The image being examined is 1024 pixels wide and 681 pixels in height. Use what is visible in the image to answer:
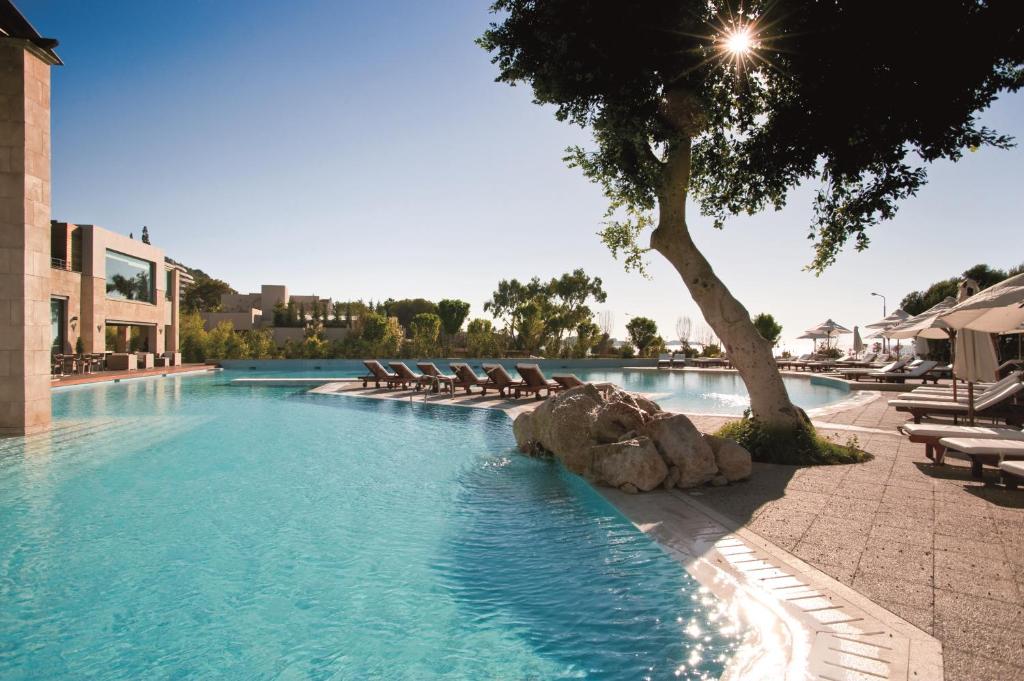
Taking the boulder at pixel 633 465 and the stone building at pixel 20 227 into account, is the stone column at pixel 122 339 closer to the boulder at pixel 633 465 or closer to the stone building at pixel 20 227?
the stone building at pixel 20 227

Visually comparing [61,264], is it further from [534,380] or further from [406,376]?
[534,380]

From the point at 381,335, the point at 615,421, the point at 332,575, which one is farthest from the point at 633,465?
the point at 381,335

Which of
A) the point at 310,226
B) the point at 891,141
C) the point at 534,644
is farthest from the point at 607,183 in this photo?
the point at 310,226

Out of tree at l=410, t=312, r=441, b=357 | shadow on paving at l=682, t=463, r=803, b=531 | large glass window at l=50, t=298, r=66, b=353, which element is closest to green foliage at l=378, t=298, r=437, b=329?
tree at l=410, t=312, r=441, b=357

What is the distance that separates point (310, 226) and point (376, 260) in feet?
29.0

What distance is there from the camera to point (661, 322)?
3625cm

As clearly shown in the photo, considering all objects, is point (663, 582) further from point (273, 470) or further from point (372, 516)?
point (273, 470)

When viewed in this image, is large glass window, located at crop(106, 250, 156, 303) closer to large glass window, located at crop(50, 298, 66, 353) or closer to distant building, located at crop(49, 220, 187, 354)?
distant building, located at crop(49, 220, 187, 354)

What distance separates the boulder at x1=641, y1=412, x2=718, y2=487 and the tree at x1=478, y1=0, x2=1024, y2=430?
1.79m

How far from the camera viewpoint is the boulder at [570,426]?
6746 millimetres

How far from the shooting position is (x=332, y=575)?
→ 13.2 feet

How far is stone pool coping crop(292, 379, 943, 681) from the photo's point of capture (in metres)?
2.38

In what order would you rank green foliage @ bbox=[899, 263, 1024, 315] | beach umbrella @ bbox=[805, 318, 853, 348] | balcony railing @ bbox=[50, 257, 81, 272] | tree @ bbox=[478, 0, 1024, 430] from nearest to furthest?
1. tree @ bbox=[478, 0, 1024, 430]
2. balcony railing @ bbox=[50, 257, 81, 272]
3. beach umbrella @ bbox=[805, 318, 853, 348]
4. green foliage @ bbox=[899, 263, 1024, 315]

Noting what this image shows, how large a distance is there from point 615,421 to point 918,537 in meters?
3.51
